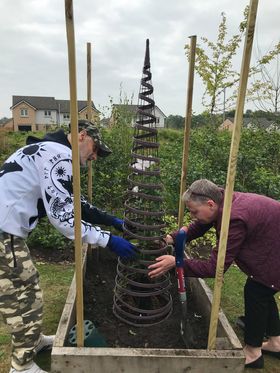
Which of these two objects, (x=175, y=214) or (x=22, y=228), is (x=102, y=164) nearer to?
(x=175, y=214)

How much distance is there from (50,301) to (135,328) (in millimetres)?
1427

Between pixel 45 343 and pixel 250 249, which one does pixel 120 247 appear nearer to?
pixel 250 249

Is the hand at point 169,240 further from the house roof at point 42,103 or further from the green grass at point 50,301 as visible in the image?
the house roof at point 42,103

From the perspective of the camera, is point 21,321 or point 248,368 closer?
point 21,321

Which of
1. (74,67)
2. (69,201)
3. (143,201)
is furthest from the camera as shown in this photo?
(143,201)

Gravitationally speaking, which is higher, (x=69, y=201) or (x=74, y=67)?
(x=74, y=67)

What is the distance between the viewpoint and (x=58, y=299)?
399 centimetres

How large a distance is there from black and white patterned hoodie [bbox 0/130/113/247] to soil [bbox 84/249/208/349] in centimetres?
82

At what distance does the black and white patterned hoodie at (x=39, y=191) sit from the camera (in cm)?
238

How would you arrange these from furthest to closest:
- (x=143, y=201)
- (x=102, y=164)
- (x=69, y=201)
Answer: (x=102, y=164)
(x=143, y=201)
(x=69, y=201)

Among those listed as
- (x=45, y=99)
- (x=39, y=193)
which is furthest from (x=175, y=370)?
(x=45, y=99)

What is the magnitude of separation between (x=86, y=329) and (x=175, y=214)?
400 cm

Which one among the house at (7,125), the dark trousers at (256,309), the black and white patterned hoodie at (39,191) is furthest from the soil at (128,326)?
the house at (7,125)

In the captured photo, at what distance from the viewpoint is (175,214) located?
6461mm
